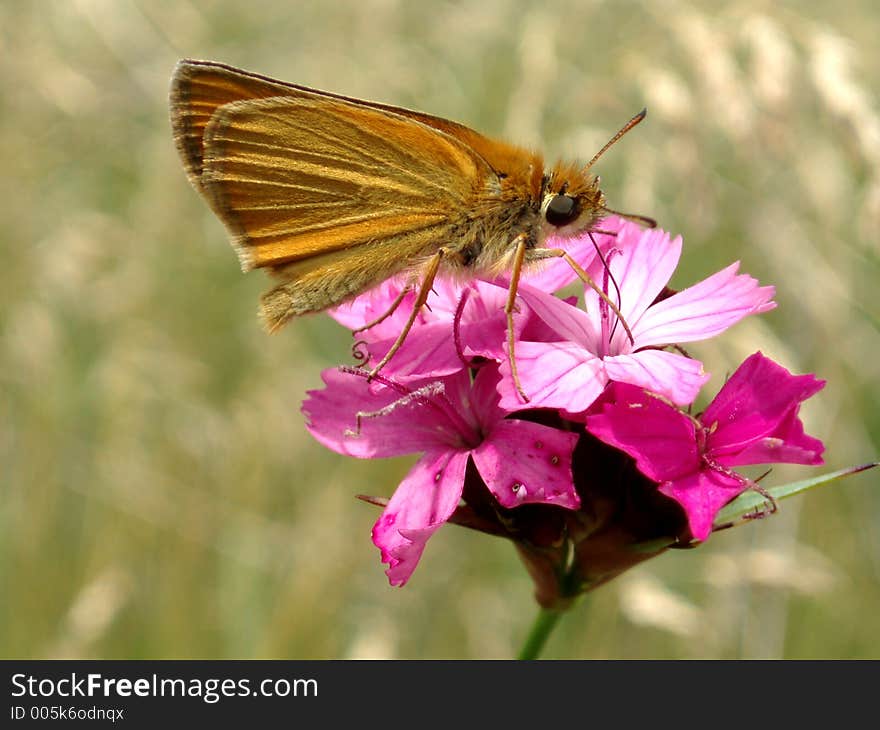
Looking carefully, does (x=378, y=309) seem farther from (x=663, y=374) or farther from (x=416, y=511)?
(x=663, y=374)

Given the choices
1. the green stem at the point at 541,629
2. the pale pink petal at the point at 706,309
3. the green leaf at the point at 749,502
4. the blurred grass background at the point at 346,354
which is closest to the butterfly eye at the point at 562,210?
the pale pink petal at the point at 706,309

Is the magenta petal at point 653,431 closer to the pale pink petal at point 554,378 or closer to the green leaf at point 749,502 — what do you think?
the pale pink petal at point 554,378

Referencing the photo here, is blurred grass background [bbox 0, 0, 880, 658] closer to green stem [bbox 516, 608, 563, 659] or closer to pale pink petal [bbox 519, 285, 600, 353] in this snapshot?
green stem [bbox 516, 608, 563, 659]

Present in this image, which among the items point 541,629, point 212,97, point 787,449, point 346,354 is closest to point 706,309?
point 787,449

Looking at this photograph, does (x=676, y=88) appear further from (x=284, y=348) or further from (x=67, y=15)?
(x=67, y=15)

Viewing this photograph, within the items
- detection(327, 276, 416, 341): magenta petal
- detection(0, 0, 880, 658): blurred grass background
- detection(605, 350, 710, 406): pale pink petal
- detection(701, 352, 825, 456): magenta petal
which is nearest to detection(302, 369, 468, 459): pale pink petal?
detection(327, 276, 416, 341): magenta petal

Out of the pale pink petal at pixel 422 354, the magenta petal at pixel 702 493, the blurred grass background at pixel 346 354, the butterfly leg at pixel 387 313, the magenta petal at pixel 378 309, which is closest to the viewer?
the magenta petal at pixel 702 493
